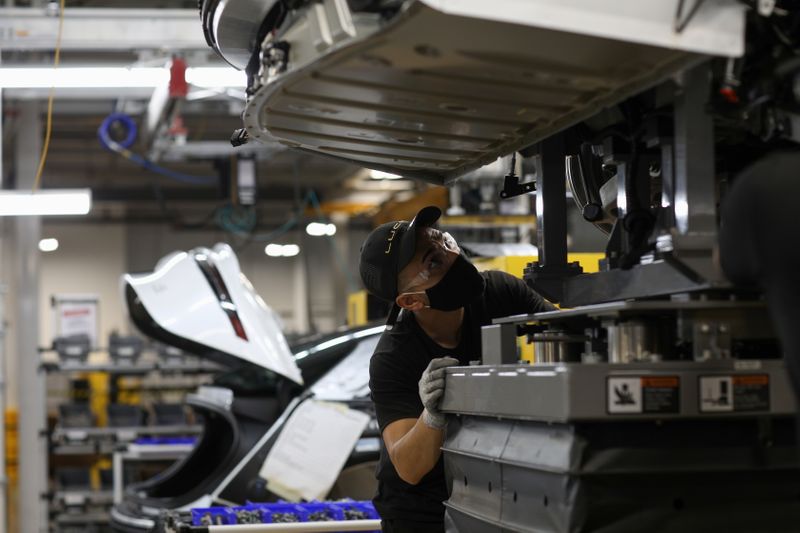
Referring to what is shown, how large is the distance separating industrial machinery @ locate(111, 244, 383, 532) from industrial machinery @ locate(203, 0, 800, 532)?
9.25 ft

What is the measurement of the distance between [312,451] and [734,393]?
3343 mm

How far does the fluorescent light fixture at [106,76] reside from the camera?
565cm

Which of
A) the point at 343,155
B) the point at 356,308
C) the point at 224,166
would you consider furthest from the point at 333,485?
the point at 224,166

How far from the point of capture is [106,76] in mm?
6203

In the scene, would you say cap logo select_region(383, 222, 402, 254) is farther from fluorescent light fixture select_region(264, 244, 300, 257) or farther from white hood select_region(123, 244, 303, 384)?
fluorescent light fixture select_region(264, 244, 300, 257)

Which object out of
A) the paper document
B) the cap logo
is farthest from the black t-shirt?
the paper document

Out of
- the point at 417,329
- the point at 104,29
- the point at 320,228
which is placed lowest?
the point at 417,329

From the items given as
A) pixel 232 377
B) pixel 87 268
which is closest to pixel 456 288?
pixel 232 377

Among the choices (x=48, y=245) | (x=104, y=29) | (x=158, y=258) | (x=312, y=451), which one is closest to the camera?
(x=312, y=451)

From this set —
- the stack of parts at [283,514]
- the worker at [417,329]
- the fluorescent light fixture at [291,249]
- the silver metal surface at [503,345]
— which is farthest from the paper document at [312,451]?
the fluorescent light fixture at [291,249]

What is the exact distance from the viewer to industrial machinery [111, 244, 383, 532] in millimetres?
5066

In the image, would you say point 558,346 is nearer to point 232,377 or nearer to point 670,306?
point 670,306

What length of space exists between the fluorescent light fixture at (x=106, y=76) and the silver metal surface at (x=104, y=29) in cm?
59

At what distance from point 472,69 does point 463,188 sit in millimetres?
5282
